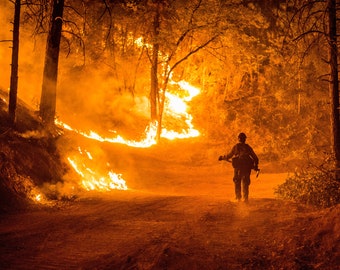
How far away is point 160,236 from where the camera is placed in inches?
299

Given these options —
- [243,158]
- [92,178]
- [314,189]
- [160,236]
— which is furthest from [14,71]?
[314,189]

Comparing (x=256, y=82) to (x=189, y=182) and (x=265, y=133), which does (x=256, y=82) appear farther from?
(x=189, y=182)

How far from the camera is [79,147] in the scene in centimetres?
1612

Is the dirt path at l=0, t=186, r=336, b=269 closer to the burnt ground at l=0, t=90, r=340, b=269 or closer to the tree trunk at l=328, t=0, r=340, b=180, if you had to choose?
the burnt ground at l=0, t=90, r=340, b=269

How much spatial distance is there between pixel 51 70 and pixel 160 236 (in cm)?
935

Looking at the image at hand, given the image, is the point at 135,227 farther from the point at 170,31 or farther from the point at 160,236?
the point at 170,31

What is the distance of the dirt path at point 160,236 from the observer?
6.20m

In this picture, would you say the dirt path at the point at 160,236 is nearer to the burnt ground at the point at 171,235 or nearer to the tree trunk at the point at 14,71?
the burnt ground at the point at 171,235

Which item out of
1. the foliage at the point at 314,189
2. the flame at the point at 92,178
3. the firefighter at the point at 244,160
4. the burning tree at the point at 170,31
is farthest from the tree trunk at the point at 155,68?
the foliage at the point at 314,189

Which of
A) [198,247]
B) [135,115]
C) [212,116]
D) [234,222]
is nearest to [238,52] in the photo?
[212,116]

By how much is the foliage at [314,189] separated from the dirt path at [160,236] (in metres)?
0.55

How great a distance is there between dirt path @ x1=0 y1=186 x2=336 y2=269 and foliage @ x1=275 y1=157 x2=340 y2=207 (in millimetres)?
554

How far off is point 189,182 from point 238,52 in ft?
31.6

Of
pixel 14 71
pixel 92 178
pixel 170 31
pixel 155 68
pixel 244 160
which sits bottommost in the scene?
pixel 92 178
